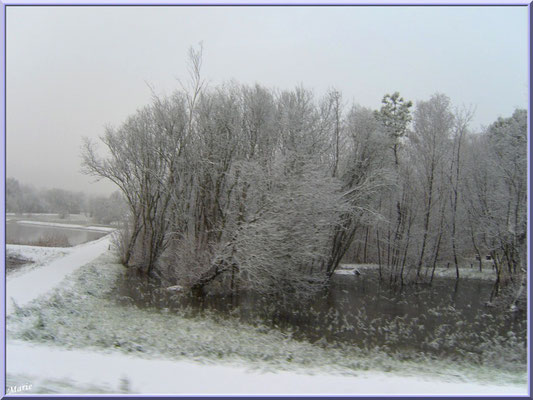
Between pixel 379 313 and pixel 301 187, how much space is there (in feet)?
14.3

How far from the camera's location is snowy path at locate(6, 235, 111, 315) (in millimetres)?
6859

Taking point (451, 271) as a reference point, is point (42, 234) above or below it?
above

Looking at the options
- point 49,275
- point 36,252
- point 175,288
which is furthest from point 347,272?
point 36,252

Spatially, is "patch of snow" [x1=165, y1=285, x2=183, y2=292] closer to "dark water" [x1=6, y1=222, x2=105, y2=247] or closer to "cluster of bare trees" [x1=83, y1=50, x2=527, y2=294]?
"cluster of bare trees" [x1=83, y1=50, x2=527, y2=294]

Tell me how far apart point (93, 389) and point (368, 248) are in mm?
10773

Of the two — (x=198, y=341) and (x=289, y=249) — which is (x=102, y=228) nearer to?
(x=289, y=249)

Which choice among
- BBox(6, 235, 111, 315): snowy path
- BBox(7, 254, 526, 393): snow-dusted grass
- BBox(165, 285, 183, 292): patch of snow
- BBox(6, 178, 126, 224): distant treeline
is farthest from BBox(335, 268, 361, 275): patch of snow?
BBox(6, 235, 111, 315): snowy path

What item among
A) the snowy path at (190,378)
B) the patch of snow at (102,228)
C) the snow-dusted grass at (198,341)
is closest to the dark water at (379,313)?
the snow-dusted grass at (198,341)

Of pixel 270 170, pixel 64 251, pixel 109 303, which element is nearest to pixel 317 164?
pixel 270 170

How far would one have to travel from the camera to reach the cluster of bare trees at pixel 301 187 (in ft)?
32.0

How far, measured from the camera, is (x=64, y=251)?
11945 millimetres

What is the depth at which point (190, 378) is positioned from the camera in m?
4.75

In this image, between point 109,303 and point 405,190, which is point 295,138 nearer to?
point 405,190

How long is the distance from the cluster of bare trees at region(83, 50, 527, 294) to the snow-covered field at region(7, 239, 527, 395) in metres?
2.70
